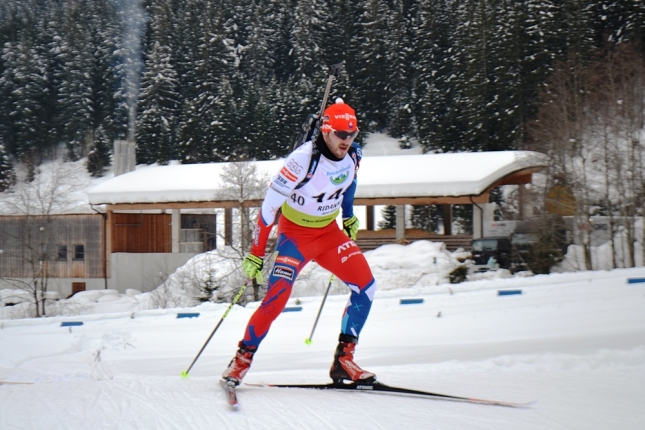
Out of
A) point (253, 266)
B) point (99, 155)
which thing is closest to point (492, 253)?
point (253, 266)

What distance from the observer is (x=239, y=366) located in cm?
396

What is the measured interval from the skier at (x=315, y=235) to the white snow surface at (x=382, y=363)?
320 mm

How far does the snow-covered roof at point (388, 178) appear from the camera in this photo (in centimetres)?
2069

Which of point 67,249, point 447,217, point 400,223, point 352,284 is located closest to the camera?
point 352,284

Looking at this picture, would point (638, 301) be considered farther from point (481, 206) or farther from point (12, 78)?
point (12, 78)

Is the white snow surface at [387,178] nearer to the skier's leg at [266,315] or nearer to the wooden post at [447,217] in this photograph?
the wooden post at [447,217]

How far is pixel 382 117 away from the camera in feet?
178

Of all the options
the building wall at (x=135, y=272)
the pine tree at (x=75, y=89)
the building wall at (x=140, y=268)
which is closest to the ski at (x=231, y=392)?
the building wall at (x=135, y=272)

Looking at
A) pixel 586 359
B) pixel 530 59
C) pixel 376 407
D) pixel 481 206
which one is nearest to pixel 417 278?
pixel 481 206

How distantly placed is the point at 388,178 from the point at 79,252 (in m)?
14.1

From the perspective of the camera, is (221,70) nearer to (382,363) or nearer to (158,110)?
(158,110)

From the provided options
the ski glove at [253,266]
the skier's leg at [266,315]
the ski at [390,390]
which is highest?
the ski glove at [253,266]

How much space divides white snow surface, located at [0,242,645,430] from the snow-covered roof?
1148cm

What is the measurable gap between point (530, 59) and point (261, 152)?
18.5 meters
